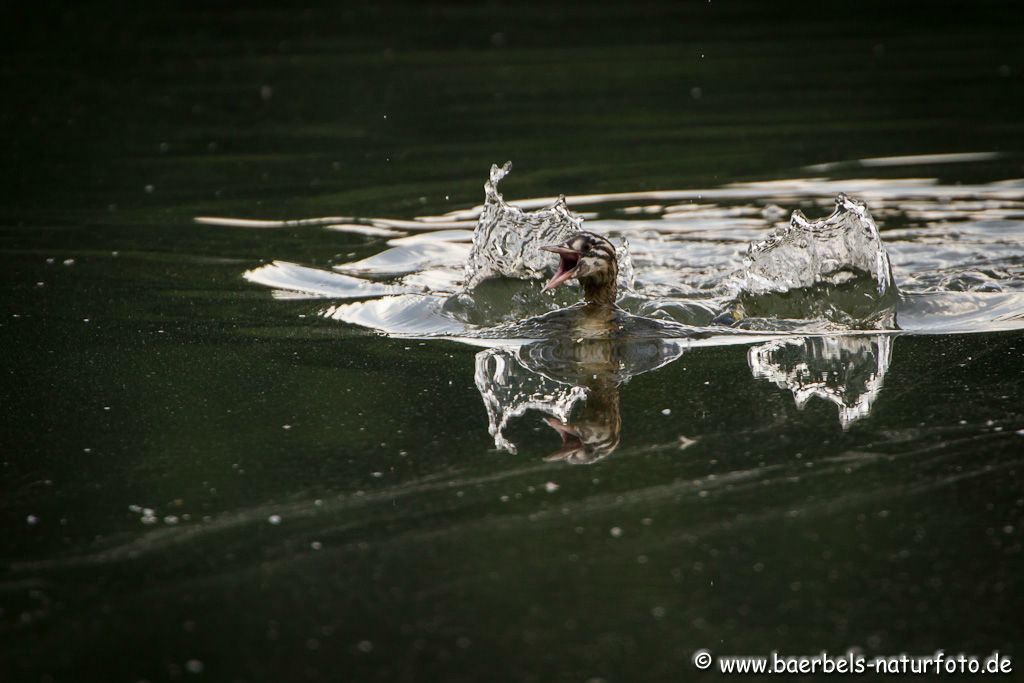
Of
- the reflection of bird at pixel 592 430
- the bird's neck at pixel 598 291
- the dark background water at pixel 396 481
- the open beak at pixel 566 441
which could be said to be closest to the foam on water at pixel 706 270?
the bird's neck at pixel 598 291

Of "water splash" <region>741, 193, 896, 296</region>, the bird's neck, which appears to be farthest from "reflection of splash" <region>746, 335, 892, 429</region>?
the bird's neck

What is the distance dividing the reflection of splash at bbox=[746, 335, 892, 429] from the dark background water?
0.10 meters

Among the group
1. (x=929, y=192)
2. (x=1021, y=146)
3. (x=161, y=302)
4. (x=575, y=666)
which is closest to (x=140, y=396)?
(x=161, y=302)

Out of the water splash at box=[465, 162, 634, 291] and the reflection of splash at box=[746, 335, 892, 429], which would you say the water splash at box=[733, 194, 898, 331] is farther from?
the water splash at box=[465, 162, 634, 291]

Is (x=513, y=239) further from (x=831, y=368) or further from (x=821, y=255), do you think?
(x=831, y=368)

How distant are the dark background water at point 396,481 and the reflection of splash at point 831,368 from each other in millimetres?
101

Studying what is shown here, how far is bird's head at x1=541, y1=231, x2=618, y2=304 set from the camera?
6906 mm

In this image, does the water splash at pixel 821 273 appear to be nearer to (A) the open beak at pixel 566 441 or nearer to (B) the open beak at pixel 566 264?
(B) the open beak at pixel 566 264

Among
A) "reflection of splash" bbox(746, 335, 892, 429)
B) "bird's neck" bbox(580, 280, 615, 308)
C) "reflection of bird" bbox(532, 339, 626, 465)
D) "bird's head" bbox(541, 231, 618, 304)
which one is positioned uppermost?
"bird's head" bbox(541, 231, 618, 304)

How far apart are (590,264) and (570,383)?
110cm

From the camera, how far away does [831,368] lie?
6.06 m

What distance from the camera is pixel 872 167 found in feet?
34.7

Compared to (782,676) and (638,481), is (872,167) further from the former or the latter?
(782,676)

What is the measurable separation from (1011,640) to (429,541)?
1685 millimetres
